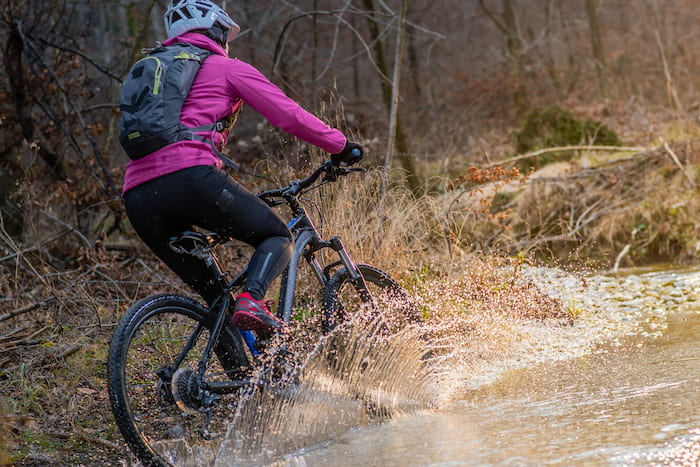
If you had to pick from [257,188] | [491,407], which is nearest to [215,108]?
[491,407]

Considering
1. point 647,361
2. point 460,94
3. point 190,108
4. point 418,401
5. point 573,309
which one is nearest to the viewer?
point 190,108

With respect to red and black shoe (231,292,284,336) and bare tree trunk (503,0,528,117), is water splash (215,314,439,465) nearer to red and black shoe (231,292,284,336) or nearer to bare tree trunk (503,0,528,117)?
red and black shoe (231,292,284,336)

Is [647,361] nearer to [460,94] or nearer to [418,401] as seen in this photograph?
[418,401]

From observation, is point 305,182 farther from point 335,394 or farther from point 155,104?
point 335,394

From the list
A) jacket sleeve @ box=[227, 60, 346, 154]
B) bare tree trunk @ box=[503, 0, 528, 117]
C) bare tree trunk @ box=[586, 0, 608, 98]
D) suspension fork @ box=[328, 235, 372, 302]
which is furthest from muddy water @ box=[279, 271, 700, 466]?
bare tree trunk @ box=[586, 0, 608, 98]

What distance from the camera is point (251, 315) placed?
12.2 feet

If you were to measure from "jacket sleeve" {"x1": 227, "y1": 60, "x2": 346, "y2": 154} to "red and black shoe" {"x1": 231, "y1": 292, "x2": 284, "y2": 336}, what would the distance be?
86 cm

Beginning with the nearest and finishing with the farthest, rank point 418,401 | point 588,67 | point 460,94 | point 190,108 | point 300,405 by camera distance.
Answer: point 190,108 → point 300,405 → point 418,401 → point 460,94 → point 588,67

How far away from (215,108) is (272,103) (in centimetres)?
28

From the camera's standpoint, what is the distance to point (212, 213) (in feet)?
12.3

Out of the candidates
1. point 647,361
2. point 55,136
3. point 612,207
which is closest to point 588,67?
point 612,207

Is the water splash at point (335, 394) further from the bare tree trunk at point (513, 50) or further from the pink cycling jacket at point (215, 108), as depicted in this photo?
the bare tree trunk at point (513, 50)

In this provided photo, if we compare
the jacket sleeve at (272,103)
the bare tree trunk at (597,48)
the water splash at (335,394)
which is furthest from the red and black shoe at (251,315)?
the bare tree trunk at (597,48)

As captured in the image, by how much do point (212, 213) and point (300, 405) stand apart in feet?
3.62
